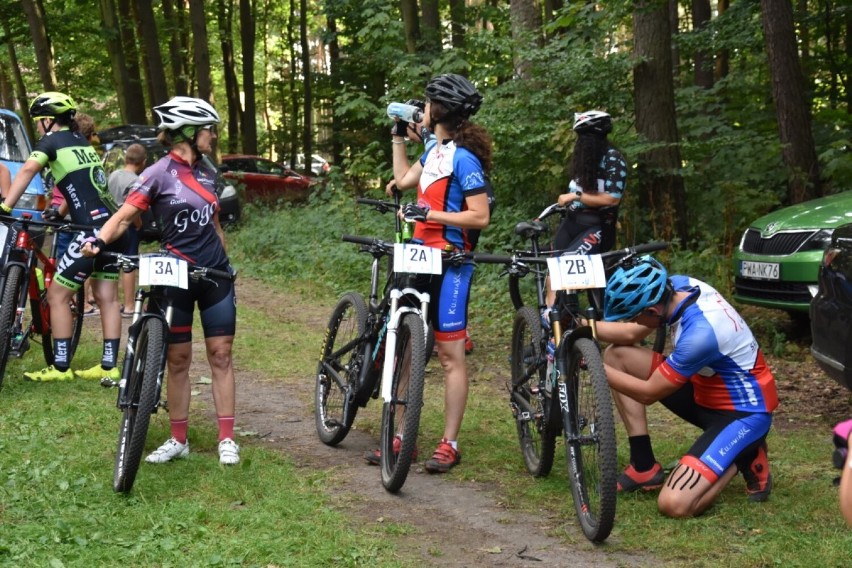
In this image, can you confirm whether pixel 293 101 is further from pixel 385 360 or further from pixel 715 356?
pixel 715 356

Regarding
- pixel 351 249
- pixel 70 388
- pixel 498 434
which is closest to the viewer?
pixel 498 434

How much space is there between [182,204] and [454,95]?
158cm

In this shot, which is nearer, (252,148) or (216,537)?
(216,537)

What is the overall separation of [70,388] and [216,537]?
3690 millimetres

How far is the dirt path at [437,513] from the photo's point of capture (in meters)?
4.77

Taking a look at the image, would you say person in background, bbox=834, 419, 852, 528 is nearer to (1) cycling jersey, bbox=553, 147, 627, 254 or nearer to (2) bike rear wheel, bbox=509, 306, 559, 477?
(2) bike rear wheel, bbox=509, 306, 559, 477

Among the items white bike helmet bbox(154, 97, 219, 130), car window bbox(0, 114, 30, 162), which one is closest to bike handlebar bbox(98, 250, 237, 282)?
white bike helmet bbox(154, 97, 219, 130)

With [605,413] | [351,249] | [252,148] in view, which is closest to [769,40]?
[351,249]

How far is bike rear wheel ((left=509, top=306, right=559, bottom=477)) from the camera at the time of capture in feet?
18.9

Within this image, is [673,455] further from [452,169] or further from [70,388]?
[70,388]

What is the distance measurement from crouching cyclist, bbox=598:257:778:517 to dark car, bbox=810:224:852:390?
35.2 inches

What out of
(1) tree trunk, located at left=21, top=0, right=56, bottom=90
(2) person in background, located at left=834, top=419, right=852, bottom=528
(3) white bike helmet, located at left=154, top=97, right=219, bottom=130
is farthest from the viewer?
(1) tree trunk, located at left=21, top=0, right=56, bottom=90

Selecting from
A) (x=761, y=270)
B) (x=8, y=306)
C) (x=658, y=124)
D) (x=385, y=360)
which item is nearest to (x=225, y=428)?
(x=385, y=360)

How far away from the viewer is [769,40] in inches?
464
